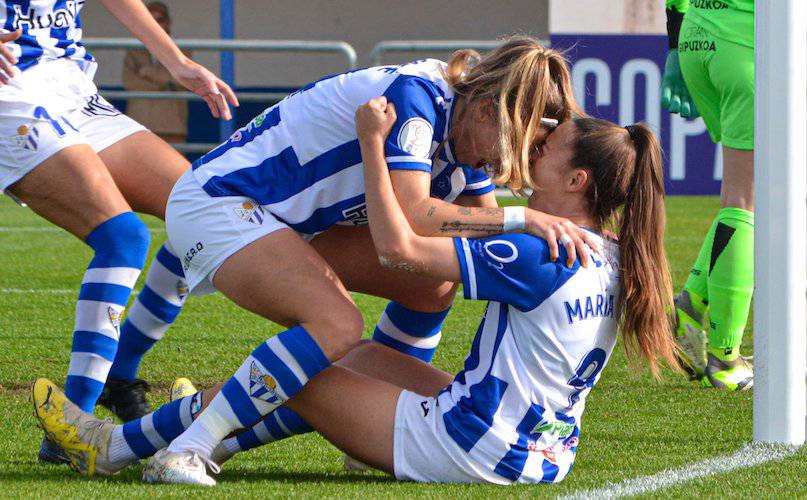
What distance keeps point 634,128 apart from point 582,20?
34.3ft

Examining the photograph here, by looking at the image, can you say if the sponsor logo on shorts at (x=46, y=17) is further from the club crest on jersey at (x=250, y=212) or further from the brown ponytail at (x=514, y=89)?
the brown ponytail at (x=514, y=89)

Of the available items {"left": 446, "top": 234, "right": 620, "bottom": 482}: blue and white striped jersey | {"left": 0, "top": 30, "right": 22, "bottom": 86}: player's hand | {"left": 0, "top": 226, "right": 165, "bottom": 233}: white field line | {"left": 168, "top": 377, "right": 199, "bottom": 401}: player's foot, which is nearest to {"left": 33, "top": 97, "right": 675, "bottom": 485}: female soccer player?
{"left": 446, "top": 234, "right": 620, "bottom": 482}: blue and white striped jersey

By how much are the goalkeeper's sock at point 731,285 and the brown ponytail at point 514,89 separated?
1.43 m

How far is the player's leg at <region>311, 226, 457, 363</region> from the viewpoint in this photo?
3.26 meters

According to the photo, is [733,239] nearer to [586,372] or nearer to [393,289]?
[393,289]

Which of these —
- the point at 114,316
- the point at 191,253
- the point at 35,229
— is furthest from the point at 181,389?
the point at 35,229

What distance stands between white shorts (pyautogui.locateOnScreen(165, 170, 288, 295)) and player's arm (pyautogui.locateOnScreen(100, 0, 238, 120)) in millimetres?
550

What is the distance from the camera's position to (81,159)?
3254 mm

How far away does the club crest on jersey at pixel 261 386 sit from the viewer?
9.16 feet

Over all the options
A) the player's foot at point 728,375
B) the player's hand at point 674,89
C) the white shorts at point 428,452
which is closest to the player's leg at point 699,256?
the player's foot at point 728,375

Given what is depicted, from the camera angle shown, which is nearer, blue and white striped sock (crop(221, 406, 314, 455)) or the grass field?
the grass field

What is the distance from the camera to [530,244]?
2.71 m

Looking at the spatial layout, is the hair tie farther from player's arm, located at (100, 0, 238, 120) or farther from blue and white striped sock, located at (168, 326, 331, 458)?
player's arm, located at (100, 0, 238, 120)

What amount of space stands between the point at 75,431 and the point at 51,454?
0.21 metres
